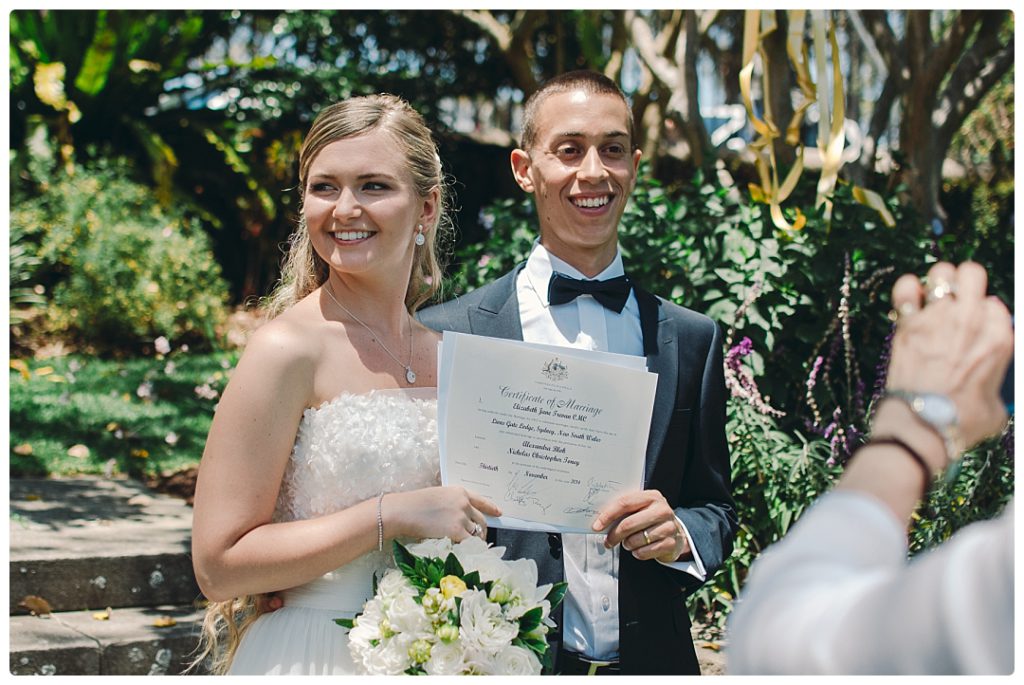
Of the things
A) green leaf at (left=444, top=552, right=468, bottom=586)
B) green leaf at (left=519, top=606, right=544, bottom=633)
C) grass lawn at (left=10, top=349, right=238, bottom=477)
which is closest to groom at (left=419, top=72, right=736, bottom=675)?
green leaf at (left=519, top=606, right=544, bottom=633)

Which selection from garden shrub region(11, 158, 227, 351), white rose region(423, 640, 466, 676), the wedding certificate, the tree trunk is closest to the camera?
white rose region(423, 640, 466, 676)

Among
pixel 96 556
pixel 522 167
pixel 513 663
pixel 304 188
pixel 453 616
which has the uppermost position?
pixel 522 167

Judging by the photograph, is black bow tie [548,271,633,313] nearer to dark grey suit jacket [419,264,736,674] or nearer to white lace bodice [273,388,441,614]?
dark grey suit jacket [419,264,736,674]

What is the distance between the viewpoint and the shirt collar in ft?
9.66

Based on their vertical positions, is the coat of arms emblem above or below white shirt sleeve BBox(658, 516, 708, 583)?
above

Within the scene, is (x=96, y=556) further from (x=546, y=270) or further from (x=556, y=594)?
(x=556, y=594)

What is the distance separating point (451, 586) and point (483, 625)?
10 cm

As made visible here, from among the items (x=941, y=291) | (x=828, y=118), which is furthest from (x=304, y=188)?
(x=828, y=118)

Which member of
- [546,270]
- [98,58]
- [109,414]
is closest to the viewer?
[546,270]

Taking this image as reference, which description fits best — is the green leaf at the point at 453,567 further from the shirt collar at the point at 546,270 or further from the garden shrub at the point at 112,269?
the garden shrub at the point at 112,269

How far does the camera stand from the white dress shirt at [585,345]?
2.58 m

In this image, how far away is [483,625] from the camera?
2053 millimetres

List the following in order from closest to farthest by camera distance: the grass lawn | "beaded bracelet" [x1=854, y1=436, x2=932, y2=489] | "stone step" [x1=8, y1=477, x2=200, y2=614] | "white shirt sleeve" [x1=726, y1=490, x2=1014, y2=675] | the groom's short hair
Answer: "white shirt sleeve" [x1=726, y1=490, x2=1014, y2=675], "beaded bracelet" [x1=854, y1=436, x2=932, y2=489], the groom's short hair, "stone step" [x1=8, y1=477, x2=200, y2=614], the grass lawn
